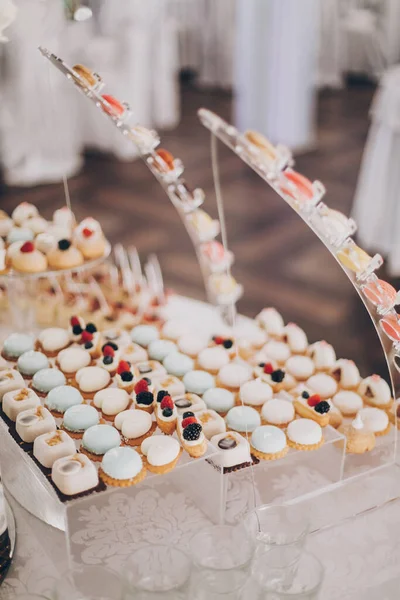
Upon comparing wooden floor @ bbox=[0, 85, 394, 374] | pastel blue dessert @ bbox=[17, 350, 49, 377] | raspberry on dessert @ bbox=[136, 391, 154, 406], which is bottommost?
wooden floor @ bbox=[0, 85, 394, 374]

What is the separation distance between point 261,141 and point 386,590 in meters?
1.02

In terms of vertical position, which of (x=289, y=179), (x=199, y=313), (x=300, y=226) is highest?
(x=289, y=179)

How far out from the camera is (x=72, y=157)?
631 cm

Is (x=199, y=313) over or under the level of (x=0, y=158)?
over

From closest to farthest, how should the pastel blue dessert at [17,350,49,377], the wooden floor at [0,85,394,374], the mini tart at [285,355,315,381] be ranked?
the pastel blue dessert at [17,350,49,377] → the mini tart at [285,355,315,381] → the wooden floor at [0,85,394,374]

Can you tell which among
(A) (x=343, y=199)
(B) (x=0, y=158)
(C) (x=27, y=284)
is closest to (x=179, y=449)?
(C) (x=27, y=284)

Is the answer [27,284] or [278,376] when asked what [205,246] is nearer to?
[278,376]

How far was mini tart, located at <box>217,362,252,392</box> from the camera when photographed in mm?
1942

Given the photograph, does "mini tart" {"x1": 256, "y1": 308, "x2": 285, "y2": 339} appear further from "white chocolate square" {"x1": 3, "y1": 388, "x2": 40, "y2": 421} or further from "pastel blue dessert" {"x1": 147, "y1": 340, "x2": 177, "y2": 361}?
"white chocolate square" {"x1": 3, "y1": 388, "x2": 40, "y2": 421}

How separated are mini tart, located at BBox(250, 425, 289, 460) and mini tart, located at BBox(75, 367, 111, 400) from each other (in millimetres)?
417

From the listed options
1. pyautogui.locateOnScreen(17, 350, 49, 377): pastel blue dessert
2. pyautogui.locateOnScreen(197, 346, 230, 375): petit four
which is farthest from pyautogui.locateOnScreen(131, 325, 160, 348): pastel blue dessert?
pyautogui.locateOnScreen(17, 350, 49, 377): pastel blue dessert

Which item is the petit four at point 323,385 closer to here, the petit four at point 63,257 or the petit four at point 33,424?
the petit four at point 33,424

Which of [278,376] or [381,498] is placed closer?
[381,498]

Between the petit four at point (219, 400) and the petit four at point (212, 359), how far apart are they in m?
0.14
